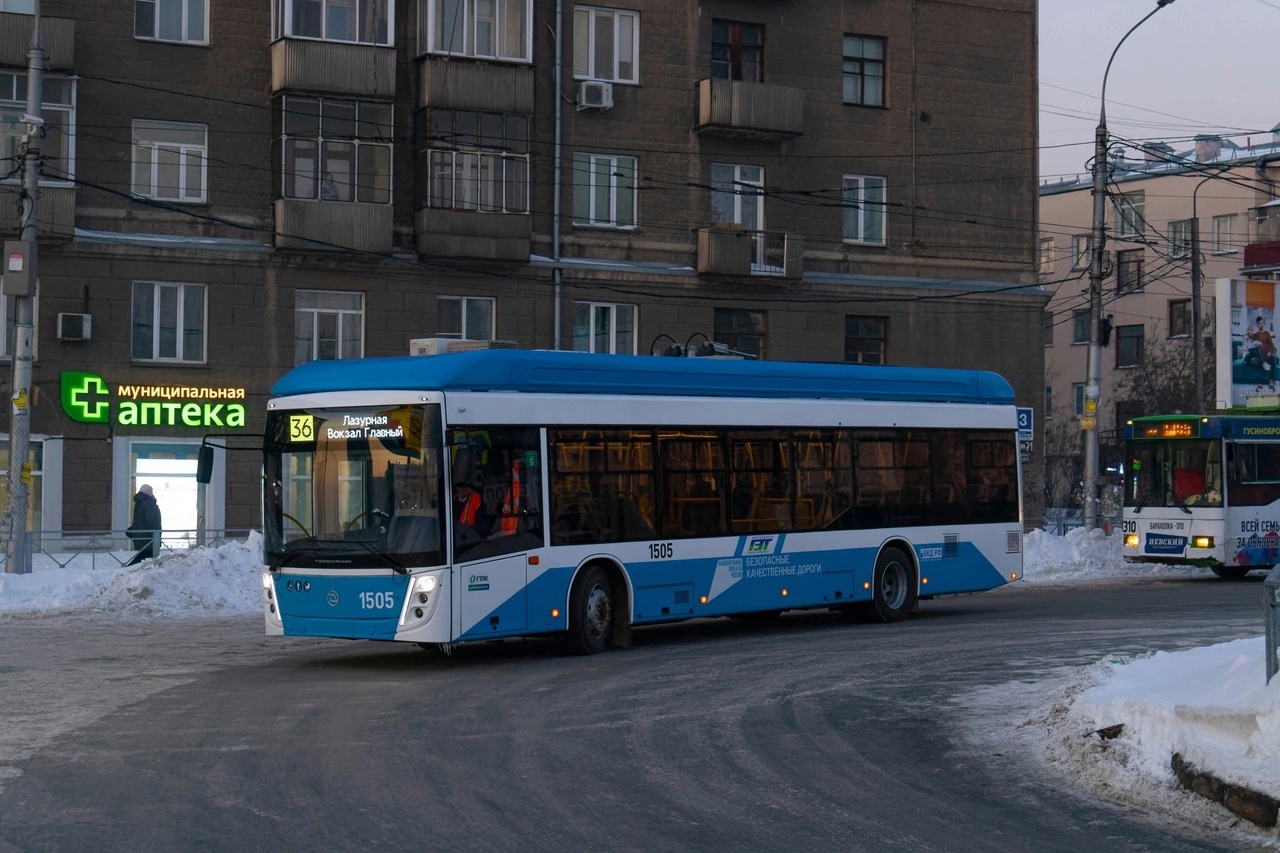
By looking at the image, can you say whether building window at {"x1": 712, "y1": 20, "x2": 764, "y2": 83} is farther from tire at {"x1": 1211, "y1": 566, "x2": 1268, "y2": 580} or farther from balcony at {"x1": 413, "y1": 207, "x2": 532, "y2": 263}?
tire at {"x1": 1211, "y1": 566, "x2": 1268, "y2": 580}

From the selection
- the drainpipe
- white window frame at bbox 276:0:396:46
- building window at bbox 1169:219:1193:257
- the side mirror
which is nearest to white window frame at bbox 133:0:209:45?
white window frame at bbox 276:0:396:46

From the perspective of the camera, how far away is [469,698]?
13.6m

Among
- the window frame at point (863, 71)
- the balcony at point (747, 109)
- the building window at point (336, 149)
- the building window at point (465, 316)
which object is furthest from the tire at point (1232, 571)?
the building window at point (336, 149)

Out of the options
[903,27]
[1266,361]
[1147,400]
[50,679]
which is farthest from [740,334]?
[1147,400]

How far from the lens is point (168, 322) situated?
33.0 metres

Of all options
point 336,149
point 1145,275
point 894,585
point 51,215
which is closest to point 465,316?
point 336,149

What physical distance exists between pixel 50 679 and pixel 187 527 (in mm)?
19127

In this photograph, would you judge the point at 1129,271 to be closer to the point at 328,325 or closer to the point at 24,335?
the point at 328,325

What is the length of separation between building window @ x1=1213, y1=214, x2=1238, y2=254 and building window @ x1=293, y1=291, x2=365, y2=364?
153 feet

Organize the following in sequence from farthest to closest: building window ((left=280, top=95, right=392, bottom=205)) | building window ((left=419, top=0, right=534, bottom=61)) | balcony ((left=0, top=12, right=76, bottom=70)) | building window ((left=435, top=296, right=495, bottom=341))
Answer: building window ((left=435, top=296, right=495, bottom=341)) → building window ((left=419, top=0, right=534, bottom=61)) → building window ((left=280, top=95, right=392, bottom=205)) → balcony ((left=0, top=12, right=76, bottom=70))

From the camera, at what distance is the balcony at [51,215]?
31.1 meters

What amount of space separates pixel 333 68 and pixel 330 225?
3.08m

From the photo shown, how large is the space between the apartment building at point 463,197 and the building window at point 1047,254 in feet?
118

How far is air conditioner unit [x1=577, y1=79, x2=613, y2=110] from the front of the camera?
3591 cm
